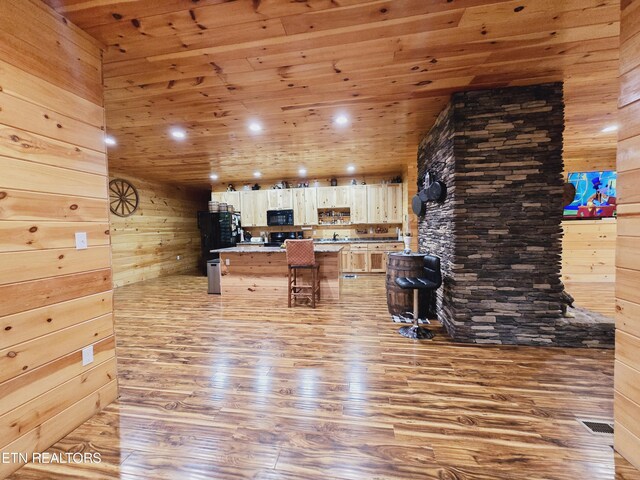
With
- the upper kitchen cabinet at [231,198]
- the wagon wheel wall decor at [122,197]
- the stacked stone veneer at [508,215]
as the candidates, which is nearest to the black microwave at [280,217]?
the upper kitchen cabinet at [231,198]

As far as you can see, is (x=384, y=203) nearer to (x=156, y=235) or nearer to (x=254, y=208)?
(x=254, y=208)

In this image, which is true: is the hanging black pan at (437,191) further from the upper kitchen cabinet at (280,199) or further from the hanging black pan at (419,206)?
the upper kitchen cabinet at (280,199)

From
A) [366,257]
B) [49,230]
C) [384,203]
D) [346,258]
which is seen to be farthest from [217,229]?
[49,230]

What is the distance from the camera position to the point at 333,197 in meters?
7.08

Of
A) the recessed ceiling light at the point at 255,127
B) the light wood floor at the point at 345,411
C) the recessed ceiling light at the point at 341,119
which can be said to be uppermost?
the recessed ceiling light at the point at 255,127

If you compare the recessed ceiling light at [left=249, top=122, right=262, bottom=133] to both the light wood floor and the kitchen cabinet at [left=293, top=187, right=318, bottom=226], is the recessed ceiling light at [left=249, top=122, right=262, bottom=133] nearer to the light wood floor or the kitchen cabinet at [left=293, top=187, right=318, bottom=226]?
the light wood floor

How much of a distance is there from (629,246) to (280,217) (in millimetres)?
6491

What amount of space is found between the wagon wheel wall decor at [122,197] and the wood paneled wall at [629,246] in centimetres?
744

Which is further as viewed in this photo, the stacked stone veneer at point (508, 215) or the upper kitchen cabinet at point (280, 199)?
the upper kitchen cabinet at point (280, 199)

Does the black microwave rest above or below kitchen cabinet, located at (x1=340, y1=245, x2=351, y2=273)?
above

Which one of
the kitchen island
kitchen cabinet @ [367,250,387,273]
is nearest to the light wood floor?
the kitchen island

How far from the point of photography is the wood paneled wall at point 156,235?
6.05m

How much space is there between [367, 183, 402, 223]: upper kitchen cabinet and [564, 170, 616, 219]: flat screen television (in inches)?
128

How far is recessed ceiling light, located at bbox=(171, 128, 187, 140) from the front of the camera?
3.64 metres
